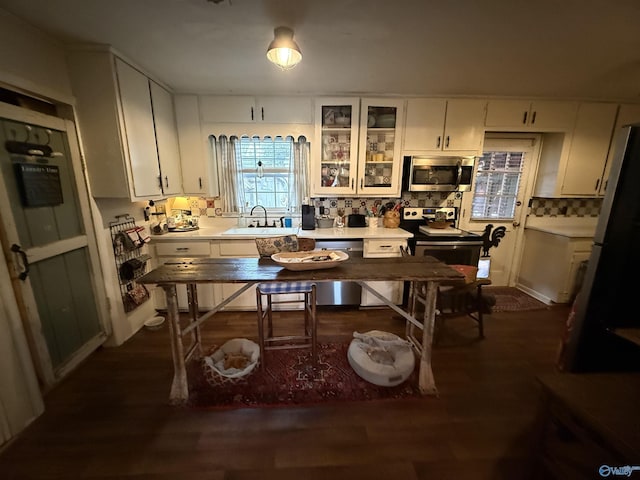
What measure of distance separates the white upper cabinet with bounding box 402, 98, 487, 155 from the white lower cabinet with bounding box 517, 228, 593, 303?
1505 mm

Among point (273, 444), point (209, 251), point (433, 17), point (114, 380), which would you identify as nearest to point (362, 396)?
point (273, 444)

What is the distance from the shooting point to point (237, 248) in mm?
2801

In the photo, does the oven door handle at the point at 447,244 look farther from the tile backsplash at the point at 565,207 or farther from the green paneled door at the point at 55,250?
the green paneled door at the point at 55,250

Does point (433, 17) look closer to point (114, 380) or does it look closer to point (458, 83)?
point (458, 83)

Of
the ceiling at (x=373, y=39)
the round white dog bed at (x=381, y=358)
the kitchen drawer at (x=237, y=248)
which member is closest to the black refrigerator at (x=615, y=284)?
the ceiling at (x=373, y=39)

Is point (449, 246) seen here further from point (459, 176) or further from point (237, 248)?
point (237, 248)

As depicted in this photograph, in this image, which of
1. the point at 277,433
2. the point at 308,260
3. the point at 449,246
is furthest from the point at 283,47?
the point at 449,246

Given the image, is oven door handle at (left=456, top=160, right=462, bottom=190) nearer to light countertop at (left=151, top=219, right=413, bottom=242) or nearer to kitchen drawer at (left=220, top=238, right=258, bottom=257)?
light countertop at (left=151, top=219, right=413, bottom=242)

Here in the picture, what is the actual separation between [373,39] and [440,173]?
5.67 ft

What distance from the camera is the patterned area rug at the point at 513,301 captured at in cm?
303

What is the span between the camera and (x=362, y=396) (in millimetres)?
1771

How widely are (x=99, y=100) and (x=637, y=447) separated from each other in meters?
3.55

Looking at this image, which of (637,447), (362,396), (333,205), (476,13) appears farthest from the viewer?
(333,205)

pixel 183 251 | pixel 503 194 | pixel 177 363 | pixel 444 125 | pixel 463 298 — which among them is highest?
pixel 444 125
